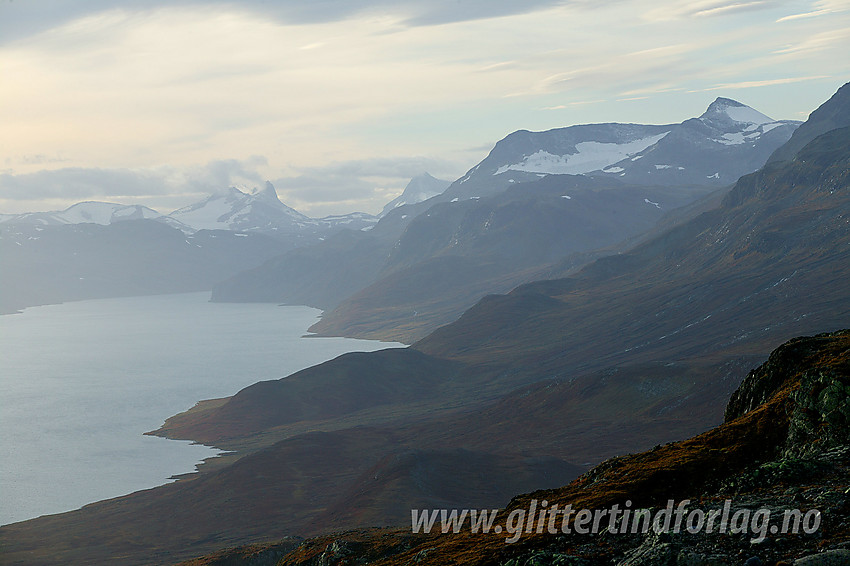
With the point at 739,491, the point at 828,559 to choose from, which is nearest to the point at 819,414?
the point at 739,491

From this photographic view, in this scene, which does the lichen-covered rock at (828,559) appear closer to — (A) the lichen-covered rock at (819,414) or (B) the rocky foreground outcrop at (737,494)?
(B) the rocky foreground outcrop at (737,494)

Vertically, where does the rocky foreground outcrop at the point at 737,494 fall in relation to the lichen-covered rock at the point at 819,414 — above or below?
below

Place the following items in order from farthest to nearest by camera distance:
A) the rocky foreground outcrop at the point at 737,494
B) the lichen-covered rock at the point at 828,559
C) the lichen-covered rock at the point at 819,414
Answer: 1. the lichen-covered rock at the point at 819,414
2. the rocky foreground outcrop at the point at 737,494
3. the lichen-covered rock at the point at 828,559

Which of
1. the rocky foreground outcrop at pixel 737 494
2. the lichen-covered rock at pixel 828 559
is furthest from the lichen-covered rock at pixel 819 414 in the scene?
the lichen-covered rock at pixel 828 559

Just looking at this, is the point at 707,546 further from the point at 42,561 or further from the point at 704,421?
the point at 704,421

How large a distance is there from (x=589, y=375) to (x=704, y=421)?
46734mm

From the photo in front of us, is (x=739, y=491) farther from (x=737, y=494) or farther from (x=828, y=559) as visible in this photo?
(x=828, y=559)

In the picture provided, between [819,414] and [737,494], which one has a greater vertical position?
[819,414]

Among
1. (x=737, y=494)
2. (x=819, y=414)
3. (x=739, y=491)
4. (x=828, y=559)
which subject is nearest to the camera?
(x=828, y=559)

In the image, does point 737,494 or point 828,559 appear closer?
point 828,559

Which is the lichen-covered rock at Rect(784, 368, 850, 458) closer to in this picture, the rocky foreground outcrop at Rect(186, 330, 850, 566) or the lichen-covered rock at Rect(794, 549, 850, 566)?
the rocky foreground outcrop at Rect(186, 330, 850, 566)

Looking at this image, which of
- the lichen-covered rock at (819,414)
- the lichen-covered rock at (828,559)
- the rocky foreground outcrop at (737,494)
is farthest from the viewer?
the lichen-covered rock at (819,414)

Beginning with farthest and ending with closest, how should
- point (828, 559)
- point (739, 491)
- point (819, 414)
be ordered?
point (819, 414), point (739, 491), point (828, 559)

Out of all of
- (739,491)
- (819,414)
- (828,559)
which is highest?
(819,414)
